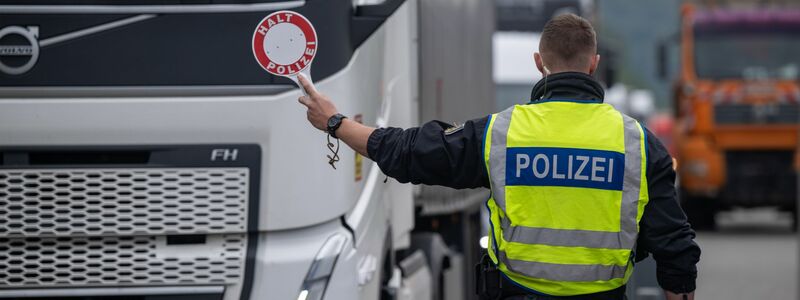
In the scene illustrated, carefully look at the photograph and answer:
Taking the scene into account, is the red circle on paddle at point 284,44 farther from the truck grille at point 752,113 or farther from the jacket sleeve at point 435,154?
the truck grille at point 752,113

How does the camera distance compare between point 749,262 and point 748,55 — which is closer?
point 749,262

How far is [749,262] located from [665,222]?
13766 mm

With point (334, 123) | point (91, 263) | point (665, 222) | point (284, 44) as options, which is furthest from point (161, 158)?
point (665, 222)

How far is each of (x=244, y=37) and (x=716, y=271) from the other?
12119mm

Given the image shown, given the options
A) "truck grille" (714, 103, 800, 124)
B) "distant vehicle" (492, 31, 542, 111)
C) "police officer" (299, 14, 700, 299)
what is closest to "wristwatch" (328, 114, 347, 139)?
"police officer" (299, 14, 700, 299)

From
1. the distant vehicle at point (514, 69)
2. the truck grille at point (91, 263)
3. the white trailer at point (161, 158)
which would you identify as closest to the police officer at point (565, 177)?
the white trailer at point (161, 158)

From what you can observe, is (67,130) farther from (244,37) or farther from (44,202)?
(244,37)

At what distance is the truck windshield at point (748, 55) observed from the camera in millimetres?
22062

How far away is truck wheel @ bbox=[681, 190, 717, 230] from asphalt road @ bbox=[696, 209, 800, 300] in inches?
9.5

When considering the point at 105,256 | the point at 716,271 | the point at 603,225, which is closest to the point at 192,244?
the point at 105,256

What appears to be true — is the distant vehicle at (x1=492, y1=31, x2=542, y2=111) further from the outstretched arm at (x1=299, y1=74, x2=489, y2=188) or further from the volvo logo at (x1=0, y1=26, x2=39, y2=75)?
the outstretched arm at (x1=299, y1=74, x2=489, y2=188)

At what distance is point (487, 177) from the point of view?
15.3ft

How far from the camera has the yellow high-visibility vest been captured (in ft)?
14.8

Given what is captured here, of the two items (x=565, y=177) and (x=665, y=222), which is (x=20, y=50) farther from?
A: (x=665, y=222)
